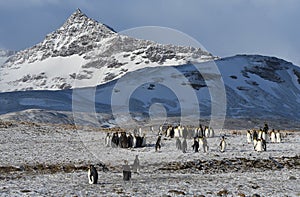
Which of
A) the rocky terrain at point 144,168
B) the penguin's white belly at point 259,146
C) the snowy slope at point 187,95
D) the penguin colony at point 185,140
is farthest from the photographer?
the snowy slope at point 187,95

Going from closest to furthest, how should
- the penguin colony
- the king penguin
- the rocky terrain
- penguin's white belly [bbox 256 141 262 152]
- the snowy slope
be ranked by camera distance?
1. the rocky terrain
2. the king penguin
3. penguin's white belly [bbox 256 141 262 152]
4. the penguin colony
5. the snowy slope

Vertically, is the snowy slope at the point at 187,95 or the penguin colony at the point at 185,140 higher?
the snowy slope at the point at 187,95

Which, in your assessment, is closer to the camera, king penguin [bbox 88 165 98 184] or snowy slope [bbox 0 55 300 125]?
king penguin [bbox 88 165 98 184]

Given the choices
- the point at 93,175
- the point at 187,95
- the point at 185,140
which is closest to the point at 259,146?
the point at 185,140

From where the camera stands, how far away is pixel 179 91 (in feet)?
453

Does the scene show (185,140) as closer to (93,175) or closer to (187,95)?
(93,175)

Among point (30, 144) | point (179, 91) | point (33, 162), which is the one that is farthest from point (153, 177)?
point (179, 91)

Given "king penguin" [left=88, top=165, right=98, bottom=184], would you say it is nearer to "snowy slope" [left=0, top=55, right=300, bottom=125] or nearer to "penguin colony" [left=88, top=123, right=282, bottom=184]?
"penguin colony" [left=88, top=123, right=282, bottom=184]

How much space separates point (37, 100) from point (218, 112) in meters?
44.2

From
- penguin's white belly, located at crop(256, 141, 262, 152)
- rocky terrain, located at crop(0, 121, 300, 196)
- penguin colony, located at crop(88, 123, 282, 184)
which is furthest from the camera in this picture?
penguin colony, located at crop(88, 123, 282, 184)

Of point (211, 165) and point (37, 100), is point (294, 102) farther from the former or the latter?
point (211, 165)

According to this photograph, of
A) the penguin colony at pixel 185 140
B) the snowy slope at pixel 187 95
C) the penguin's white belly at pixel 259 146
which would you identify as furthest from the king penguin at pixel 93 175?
the snowy slope at pixel 187 95

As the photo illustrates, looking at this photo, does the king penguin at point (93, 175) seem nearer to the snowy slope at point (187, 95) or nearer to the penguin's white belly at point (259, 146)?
the penguin's white belly at point (259, 146)

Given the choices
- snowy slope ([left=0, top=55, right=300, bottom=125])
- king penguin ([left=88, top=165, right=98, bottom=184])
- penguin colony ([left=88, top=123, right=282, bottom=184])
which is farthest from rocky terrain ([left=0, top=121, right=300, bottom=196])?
snowy slope ([left=0, top=55, right=300, bottom=125])
